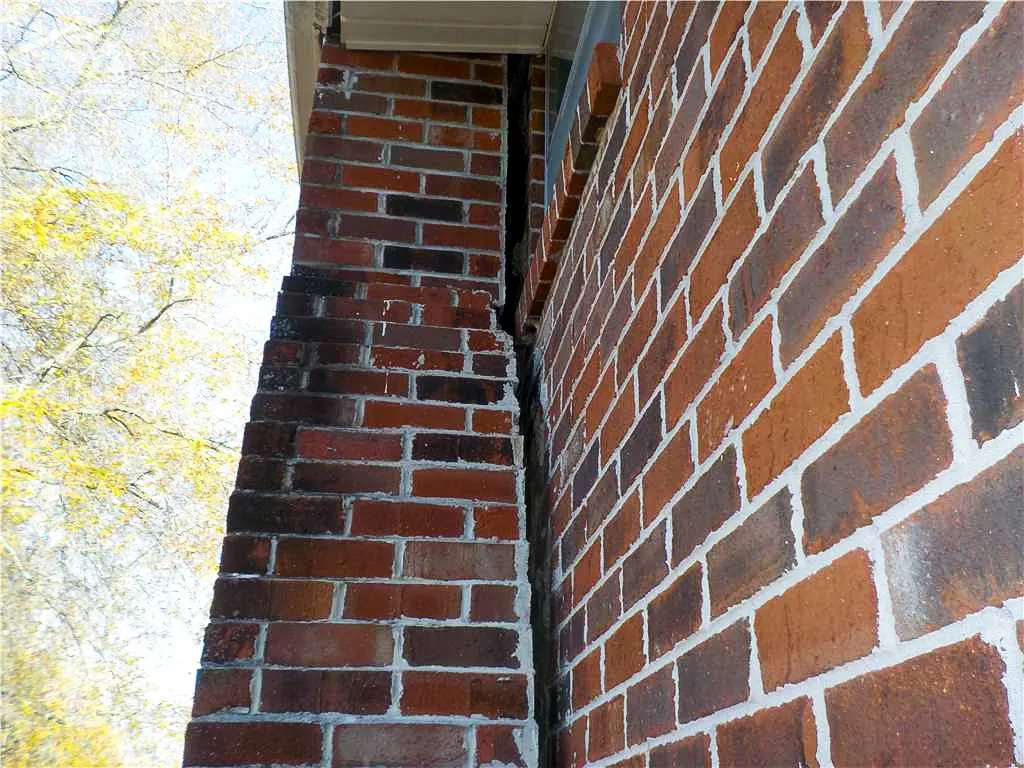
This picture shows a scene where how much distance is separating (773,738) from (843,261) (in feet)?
1.24

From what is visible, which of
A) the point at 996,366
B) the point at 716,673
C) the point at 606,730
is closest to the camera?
the point at 996,366

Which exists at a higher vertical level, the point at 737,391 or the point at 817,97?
the point at 817,97

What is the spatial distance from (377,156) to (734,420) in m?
1.72

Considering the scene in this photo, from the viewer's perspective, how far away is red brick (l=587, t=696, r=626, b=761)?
1.05 metres

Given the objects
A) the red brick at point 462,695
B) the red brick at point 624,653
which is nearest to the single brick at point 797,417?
the red brick at point 624,653

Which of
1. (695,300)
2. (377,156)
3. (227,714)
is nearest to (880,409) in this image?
(695,300)

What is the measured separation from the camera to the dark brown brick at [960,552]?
39cm

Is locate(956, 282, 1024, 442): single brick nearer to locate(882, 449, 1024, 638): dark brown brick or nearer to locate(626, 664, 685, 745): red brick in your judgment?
locate(882, 449, 1024, 638): dark brown brick

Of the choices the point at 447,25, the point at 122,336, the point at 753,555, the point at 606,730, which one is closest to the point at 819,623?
the point at 753,555

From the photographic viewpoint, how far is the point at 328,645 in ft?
4.92

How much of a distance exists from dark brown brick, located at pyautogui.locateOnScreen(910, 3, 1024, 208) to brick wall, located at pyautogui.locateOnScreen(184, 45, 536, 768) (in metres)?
1.26

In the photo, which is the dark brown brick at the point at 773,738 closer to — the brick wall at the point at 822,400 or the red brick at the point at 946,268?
the brick wall at the point at 822,400

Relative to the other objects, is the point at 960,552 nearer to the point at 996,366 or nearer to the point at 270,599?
the point at 996,366

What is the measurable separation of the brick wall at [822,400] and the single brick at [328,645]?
0.51m
